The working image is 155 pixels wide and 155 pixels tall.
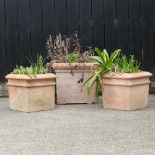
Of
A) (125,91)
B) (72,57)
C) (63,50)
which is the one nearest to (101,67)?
(125,91)

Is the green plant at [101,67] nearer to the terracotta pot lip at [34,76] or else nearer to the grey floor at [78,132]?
the grey floor at [78,132]

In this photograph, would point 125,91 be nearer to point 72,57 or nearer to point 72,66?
point 72,66

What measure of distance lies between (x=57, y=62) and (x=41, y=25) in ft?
3.05

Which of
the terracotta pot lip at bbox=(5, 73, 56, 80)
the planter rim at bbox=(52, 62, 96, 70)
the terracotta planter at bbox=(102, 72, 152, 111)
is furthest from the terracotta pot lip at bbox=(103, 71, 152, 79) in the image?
the terracotta pot lip at bbox=(5, 73, 56, 80)

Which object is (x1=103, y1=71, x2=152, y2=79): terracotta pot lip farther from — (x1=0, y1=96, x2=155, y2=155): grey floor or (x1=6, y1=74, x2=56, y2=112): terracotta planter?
(x1=6, y1=74, x2=56, y2=112): terracotta planter

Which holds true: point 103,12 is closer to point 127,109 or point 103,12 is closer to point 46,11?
point 46,11

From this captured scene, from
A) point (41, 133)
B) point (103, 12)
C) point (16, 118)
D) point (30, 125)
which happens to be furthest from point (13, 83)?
point (103, 12)

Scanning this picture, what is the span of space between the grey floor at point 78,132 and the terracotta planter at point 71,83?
20cm

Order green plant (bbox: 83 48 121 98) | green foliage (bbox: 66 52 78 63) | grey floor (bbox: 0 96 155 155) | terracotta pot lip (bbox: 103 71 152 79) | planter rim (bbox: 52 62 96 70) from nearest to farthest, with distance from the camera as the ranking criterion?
grey floor (bbox: 0 96 155 155), terracotta pot lip (bbox: 103 71 152 79), green plant (bbox: 83 48 121 98), planter rim (bbox: 52 62 96 70), green foliage (bbox: 66 52 78 63)

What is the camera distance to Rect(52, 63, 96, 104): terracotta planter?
7176mm

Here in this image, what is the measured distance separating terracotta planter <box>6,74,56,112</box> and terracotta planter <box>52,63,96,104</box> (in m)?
0.30

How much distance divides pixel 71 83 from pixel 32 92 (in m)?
0.74

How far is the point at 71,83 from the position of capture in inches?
285

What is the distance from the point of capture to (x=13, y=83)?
22.6ft
